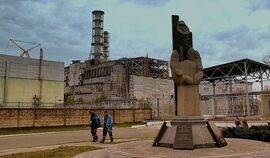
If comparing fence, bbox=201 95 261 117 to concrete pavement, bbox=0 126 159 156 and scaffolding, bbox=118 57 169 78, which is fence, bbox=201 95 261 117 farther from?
scaffolding, bbox=118 57 169 78

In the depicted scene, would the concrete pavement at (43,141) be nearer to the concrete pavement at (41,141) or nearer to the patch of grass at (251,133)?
the concrete pavement at (41,141)

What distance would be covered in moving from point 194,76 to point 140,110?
36136 millimetres

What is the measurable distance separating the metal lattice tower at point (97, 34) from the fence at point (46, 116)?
37.2m

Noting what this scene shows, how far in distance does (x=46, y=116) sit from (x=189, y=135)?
1151 inches

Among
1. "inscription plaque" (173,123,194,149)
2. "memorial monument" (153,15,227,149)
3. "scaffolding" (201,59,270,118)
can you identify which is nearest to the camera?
"inscription plaque" (173,123,194,149)

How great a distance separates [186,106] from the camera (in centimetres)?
1092

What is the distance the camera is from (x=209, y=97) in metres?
→ 46.5

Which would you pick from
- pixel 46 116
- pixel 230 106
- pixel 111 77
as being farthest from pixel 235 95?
pixel 111 77

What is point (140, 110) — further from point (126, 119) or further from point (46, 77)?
point (46, 77)

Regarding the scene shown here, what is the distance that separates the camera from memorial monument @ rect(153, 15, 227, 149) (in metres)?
10.1

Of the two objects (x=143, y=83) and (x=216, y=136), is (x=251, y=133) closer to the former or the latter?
(x=216, y=136)

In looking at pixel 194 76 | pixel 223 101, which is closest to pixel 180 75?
pixel 194 76

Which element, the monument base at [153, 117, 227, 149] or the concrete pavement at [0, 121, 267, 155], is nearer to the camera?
the monument base at [153, 117, 227, 149]

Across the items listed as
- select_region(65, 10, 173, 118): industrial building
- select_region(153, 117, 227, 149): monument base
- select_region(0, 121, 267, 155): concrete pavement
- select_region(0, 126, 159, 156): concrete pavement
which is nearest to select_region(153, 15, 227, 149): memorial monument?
select_region(153, 117, 227, 149): monument base
